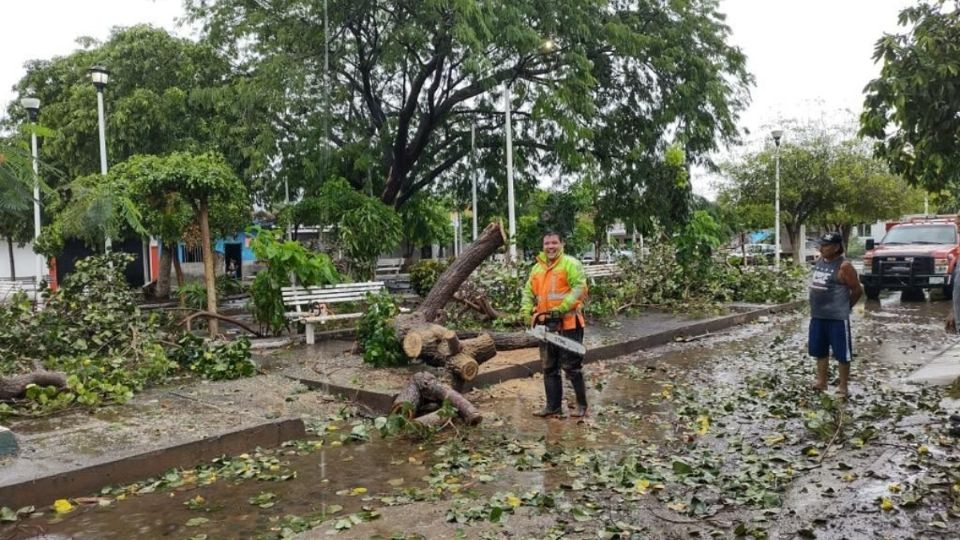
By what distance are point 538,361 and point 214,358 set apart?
13.1 ft

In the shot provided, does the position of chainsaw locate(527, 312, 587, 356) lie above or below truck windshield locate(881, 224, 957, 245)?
below

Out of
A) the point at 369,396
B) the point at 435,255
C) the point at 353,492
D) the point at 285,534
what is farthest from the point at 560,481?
the point at 435,255

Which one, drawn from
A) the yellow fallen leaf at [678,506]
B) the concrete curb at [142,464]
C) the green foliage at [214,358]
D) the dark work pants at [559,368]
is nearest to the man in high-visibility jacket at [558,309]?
the dark work pants at [559,368]

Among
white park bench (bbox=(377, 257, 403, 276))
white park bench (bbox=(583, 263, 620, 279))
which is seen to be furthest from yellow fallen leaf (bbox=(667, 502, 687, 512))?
white park bench (bbox=(377, 257, 403, 276))

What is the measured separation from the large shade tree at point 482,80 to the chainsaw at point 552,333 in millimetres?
9145

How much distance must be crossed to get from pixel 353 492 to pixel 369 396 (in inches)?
107

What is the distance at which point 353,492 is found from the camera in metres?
5.00

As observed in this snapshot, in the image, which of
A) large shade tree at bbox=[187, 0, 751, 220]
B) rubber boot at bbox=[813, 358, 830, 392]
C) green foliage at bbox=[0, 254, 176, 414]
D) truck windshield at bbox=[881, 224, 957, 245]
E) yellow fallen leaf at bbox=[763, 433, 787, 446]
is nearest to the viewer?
yellow fallen leaf at bbox=[763, 433, 787, 446]

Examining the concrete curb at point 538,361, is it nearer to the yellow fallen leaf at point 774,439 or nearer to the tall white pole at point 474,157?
the yellow fallen leaf at point 774,439

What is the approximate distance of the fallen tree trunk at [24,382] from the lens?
277 inches

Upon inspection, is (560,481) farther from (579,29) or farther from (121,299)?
(579,29)

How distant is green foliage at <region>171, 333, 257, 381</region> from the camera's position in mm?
8695

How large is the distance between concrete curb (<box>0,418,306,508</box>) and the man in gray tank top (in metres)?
5.32

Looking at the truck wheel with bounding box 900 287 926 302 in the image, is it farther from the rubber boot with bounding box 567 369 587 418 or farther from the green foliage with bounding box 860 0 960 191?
the rubber boot with bounding box 567 369 587 418
